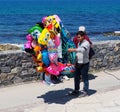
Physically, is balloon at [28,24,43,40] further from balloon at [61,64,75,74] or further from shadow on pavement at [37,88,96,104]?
shadow on pavement at [37,88,96,104]

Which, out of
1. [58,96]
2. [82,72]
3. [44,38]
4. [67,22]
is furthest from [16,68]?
[67,22]

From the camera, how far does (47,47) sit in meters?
9.87

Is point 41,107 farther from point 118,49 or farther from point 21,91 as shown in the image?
point 118,49

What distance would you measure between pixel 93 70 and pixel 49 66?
12.1 ft

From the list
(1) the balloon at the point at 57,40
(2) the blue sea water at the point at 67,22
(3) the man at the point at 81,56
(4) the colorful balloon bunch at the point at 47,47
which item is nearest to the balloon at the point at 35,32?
(4) the colorful balloon bunch at the point at 47,47

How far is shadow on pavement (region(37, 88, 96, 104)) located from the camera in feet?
34.7

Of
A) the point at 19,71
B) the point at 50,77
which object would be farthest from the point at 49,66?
the point at 19,71

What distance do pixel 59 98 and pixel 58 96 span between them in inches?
6.6

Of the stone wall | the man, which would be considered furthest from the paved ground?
the man

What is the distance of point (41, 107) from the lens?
10078 mm

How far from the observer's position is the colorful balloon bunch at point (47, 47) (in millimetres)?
9805

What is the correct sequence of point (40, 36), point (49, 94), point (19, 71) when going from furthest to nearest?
point (19, 71)
point (49, 94)
point (40, 36)

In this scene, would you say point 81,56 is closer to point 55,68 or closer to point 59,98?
point 55,68

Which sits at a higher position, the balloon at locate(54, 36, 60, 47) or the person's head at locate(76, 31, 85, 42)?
the person's head at locate(76, 31, 85, 42)
